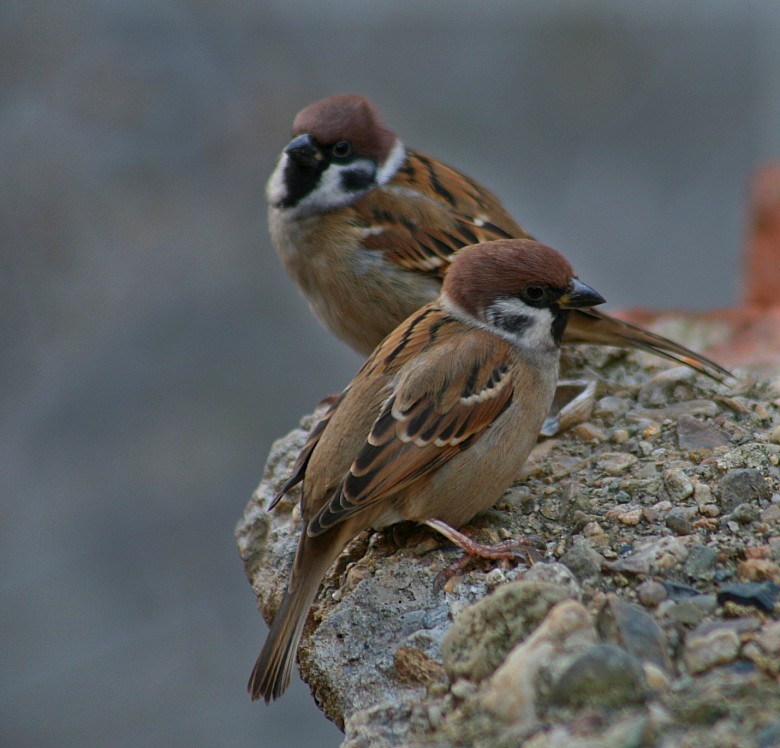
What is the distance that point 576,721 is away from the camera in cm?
234

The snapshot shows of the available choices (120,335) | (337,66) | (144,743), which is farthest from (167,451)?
(337,66)

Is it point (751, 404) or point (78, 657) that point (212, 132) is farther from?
point (751, 404)

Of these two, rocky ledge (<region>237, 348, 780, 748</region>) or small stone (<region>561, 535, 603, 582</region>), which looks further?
small stone (<region>561, 535, 603, 582</region>)

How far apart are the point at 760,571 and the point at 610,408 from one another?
4.06ft

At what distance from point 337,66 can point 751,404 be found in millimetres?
4347

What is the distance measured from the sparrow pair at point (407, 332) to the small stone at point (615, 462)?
0.27 metres

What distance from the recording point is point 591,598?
2.94 m

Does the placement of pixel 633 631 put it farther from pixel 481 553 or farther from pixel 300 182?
pixel 300 182

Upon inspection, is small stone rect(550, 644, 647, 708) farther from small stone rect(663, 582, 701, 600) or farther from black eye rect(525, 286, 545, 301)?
black eye rect(525, 286, 545, 301)

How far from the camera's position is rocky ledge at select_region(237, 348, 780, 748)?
240 cm

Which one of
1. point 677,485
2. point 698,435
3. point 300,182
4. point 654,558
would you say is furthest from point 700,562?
point 300,182

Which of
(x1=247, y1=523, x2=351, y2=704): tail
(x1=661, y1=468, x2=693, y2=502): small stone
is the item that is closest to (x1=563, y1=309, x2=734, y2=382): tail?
(x1=661, y1=468, x2=693, y2=502): small stone

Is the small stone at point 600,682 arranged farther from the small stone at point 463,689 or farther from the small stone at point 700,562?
the small stone at point 700,562

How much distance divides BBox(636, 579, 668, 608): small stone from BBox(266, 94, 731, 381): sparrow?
1555 millimetres
